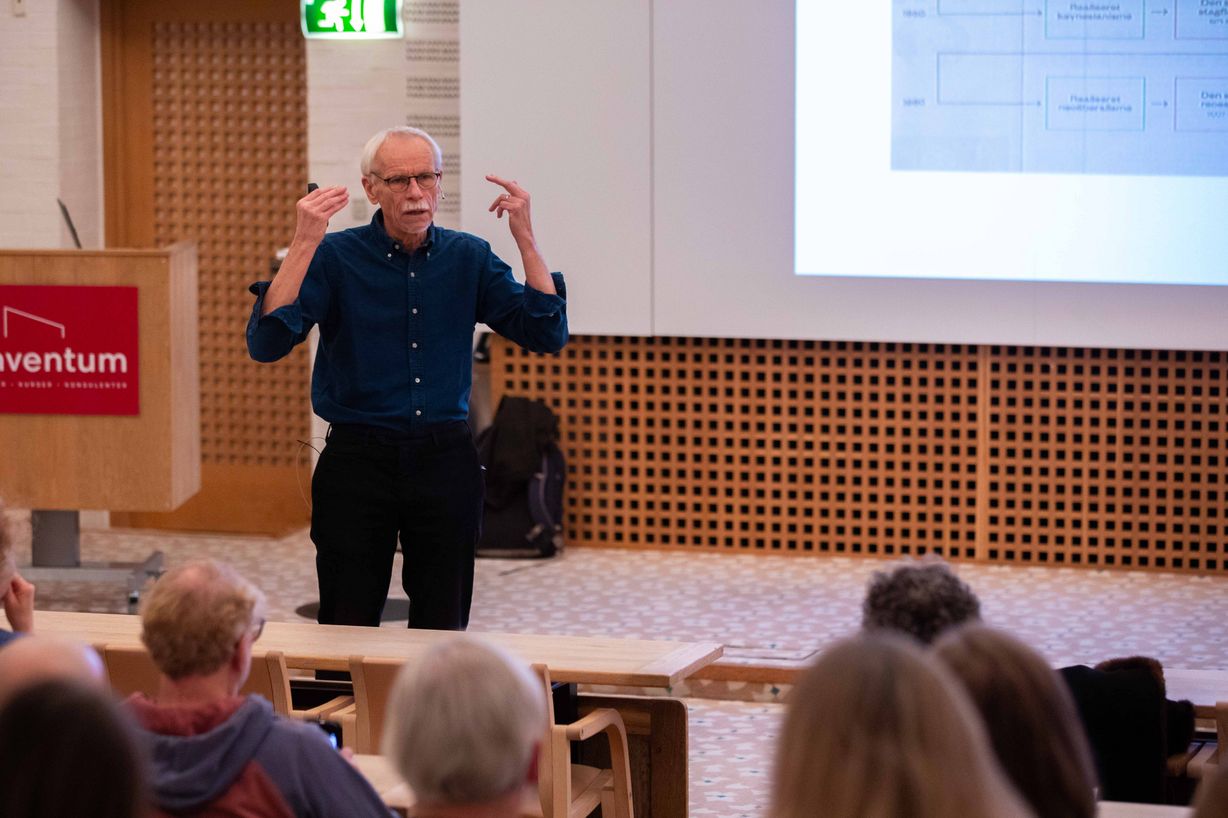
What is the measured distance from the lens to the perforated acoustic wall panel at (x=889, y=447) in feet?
22.4

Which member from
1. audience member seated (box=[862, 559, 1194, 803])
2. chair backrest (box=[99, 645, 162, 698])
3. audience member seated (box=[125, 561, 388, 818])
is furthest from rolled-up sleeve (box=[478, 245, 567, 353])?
audience member seated (box=[125, 561, 388, 818])

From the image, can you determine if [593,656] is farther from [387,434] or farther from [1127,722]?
[1127,722]

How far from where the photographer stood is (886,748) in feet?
5.47

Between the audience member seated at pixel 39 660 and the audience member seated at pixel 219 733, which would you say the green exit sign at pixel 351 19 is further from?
the audience member seated at pixel 39 660

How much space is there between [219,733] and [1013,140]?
5.00 m

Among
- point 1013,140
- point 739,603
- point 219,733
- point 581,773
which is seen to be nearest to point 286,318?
point 581,773

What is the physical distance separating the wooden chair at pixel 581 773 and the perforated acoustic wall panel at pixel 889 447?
342cm

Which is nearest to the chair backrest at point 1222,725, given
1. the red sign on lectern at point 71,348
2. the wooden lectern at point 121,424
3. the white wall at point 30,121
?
the wooden lectern at point 121,424

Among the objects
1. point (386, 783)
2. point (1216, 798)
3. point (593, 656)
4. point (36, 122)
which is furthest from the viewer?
point (36, 122)

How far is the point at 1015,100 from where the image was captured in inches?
261

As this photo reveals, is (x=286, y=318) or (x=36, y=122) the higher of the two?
(x=36, y=122)

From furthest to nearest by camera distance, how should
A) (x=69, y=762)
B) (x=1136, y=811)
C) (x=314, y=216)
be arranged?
(x=314, y=216) < (x=1136, y=811) < (x=69, y=762)

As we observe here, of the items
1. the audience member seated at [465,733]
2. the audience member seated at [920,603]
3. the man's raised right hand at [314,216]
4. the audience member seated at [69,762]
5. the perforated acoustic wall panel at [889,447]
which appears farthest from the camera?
the perforated acoustic wall panel at [889,447]

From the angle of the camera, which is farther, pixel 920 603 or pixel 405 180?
pixel 405 180
